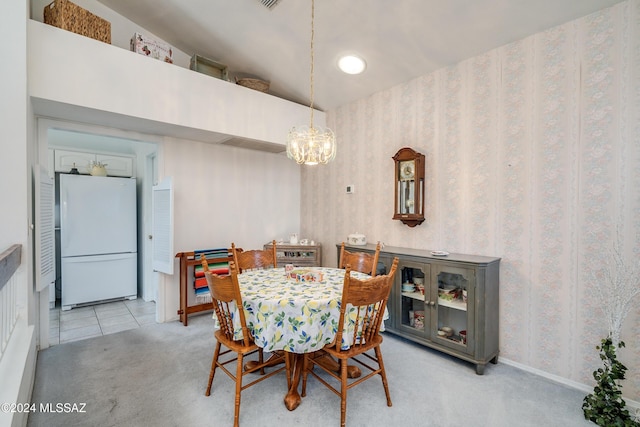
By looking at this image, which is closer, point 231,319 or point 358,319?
point 358,319

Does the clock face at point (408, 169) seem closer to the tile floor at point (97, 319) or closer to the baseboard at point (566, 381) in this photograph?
the baseboard at point (566, 381)

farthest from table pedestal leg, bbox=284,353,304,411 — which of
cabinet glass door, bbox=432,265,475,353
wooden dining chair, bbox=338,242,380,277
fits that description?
cabinet glass door, bbox=432,265,475,353

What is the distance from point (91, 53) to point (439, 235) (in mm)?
3471

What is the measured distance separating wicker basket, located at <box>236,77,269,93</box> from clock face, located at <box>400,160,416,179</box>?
73.8 inches

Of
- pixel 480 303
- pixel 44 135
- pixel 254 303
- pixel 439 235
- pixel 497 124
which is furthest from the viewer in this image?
pixel 439 235

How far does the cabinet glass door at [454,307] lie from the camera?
2.47 metres

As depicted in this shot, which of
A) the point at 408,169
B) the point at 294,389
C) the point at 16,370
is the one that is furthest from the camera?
the point at 408,169

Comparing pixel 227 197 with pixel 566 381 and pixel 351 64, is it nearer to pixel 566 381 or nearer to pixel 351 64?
pixel 351 64

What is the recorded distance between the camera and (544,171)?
239 cm

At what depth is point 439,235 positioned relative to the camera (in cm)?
305

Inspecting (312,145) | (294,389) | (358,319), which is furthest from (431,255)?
(294,389)

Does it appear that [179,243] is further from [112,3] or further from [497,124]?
[497,124]

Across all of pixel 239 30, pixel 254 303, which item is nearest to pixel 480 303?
Answer: pixel 254 303

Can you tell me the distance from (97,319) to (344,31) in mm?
4234
